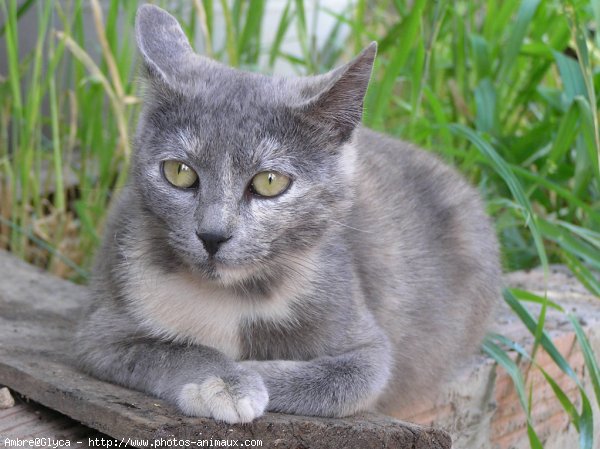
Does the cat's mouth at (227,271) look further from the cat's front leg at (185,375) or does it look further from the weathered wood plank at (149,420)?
the weathered wood plank at (149,420)

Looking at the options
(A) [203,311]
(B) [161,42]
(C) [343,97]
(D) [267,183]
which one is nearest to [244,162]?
(D) [267,183]

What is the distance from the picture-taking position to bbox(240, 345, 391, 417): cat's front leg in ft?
6.40

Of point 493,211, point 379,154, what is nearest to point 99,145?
point 379,154

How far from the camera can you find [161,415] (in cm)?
182

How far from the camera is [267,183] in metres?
1.88

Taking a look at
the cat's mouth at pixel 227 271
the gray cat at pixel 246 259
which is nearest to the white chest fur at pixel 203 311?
the gray cat at pixel 246 259

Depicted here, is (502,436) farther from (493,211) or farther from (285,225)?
(285,225)

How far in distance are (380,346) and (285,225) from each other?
1.44 ft

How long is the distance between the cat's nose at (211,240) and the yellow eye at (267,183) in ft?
0.42

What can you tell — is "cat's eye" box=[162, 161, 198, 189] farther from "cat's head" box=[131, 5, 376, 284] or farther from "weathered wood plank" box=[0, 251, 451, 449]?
"weathered wood plank" box=[0, 251, 451, 449]

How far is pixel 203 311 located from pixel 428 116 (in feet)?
6.55

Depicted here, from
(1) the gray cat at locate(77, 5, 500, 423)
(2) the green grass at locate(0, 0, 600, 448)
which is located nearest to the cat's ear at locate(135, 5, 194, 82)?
(1) the gray cat at locate(77, 5, 500, 423)

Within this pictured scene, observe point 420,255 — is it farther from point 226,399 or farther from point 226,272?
point 226,399

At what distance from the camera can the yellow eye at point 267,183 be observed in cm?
188
